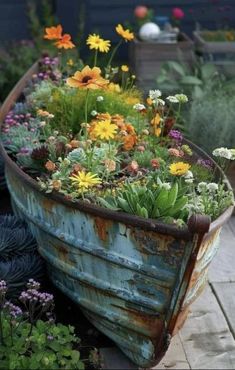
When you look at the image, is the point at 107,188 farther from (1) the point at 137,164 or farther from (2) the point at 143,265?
(2) the point at 143,265

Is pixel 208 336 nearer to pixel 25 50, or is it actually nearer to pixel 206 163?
pixel 206 163

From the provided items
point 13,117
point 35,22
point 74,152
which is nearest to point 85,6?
point 35,22

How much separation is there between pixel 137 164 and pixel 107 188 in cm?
24

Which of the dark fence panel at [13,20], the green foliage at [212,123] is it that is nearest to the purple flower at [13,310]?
the green foliage at [212,123]

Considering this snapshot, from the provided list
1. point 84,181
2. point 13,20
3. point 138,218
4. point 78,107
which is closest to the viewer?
point 138,218

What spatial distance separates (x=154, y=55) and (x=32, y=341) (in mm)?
3836

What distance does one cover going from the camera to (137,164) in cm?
346

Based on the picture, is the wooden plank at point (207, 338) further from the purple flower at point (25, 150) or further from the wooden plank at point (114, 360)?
the purple flower at point (25, 150)

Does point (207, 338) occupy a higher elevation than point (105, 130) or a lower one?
lower

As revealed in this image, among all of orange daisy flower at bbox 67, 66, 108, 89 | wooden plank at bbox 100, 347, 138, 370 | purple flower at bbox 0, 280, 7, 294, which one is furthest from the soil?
orange daisy flower at bbox 67, 66, 108, 89

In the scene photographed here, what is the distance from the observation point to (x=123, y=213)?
2963 millimetres

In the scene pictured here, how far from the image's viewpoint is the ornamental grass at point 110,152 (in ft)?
10.1

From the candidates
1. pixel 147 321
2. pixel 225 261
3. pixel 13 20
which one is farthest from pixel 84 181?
pixel 13 20

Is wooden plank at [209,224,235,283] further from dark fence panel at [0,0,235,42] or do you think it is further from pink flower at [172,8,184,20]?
dark fence panel at [0,0,235,42]
